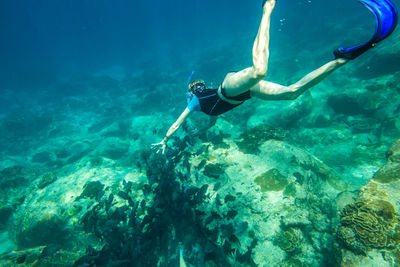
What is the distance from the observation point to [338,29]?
75.8ft

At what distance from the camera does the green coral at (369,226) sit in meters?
3.13

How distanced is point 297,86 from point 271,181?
2.36m

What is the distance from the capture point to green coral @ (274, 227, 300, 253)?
344 cm

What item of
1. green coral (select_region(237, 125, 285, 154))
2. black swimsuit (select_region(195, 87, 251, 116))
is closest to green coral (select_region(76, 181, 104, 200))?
black swimsuit (select_region(195, 87, 251, 116))

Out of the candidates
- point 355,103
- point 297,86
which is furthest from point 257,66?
point 355,103

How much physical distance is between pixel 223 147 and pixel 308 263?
3334 millimetres

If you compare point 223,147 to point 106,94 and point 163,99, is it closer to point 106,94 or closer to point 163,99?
point 163,99

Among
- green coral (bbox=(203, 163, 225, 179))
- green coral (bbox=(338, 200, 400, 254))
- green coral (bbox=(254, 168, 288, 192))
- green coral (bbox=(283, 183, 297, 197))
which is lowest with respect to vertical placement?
green coral (bbox=(338, 200, 400, 254))

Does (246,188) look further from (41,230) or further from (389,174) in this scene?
(41,230)

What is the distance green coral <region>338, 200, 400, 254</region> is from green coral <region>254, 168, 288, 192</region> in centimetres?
127

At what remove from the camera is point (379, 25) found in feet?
8.07

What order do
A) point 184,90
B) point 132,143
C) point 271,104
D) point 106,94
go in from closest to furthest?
point 271,104, point 132,143, point 184,90, point 106,94

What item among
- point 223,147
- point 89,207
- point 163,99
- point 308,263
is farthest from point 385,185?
point 163,99

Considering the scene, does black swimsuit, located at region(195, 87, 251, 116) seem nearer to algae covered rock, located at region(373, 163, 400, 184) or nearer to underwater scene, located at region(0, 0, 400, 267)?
underwater scene, located at region(0, 0, 400, 267)
